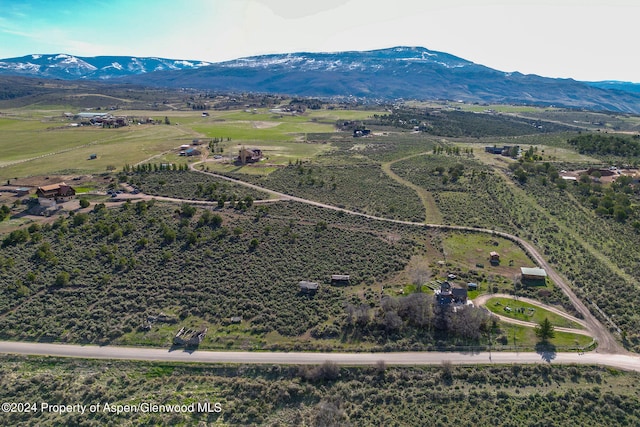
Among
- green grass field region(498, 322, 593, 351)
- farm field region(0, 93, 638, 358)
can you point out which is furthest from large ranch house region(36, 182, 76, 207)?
green grass field region(498, 322, 593, 351)

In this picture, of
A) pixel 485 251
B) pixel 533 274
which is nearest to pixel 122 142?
pixel 485 251

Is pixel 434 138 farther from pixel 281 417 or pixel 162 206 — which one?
pixel 281 417

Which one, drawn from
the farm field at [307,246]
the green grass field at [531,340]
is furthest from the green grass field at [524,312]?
the farm field at [307,246]

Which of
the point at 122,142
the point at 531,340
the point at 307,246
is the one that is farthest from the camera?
the point at 122,142

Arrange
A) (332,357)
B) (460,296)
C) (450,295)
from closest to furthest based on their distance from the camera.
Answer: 1. (332,357)
2. (450,295)
3. (460,296)

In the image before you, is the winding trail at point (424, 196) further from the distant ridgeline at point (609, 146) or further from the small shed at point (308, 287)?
the distant ridgeline at point (609, 146)

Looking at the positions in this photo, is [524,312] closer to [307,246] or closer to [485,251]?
[485,251]
